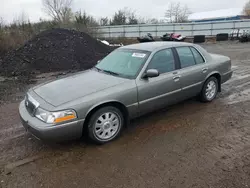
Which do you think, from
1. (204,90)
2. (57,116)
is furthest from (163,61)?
(57,116)

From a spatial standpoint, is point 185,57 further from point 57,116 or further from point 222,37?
point 222,37

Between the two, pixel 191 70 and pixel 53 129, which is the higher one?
pixel 191 70

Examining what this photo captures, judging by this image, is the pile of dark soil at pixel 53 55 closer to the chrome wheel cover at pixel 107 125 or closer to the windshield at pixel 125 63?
the windshield at pixel 125 63

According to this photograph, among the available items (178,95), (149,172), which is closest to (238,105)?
(178,95)

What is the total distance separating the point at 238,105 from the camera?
488 centimetres

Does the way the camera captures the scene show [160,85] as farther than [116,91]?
Yes

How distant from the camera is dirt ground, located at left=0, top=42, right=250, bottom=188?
2629 millimetres

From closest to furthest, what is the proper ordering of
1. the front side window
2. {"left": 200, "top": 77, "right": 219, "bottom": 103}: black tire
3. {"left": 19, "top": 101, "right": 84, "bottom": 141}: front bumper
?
{"left": 19, "top": 101, "right": 84, "bottom": 141}: front bumper
the front side window
{"left": 200, "top": 77, "right": 219, "bottom": 103}: black tire

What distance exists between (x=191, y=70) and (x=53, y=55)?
842 centimetres

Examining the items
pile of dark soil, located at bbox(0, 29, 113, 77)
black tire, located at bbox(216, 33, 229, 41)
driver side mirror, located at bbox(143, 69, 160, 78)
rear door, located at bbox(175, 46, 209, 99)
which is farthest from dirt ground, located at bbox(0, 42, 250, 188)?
black tire, located at bbox(216, 33, 229, 41)

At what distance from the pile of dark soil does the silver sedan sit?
6239mm

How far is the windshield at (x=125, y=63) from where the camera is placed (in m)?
3.88

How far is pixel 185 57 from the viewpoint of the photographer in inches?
180

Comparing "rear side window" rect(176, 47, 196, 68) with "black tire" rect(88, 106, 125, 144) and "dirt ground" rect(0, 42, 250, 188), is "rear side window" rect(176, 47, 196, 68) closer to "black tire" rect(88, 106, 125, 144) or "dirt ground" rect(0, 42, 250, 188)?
"dirt ground" rect(0, 42, 250, 188)
